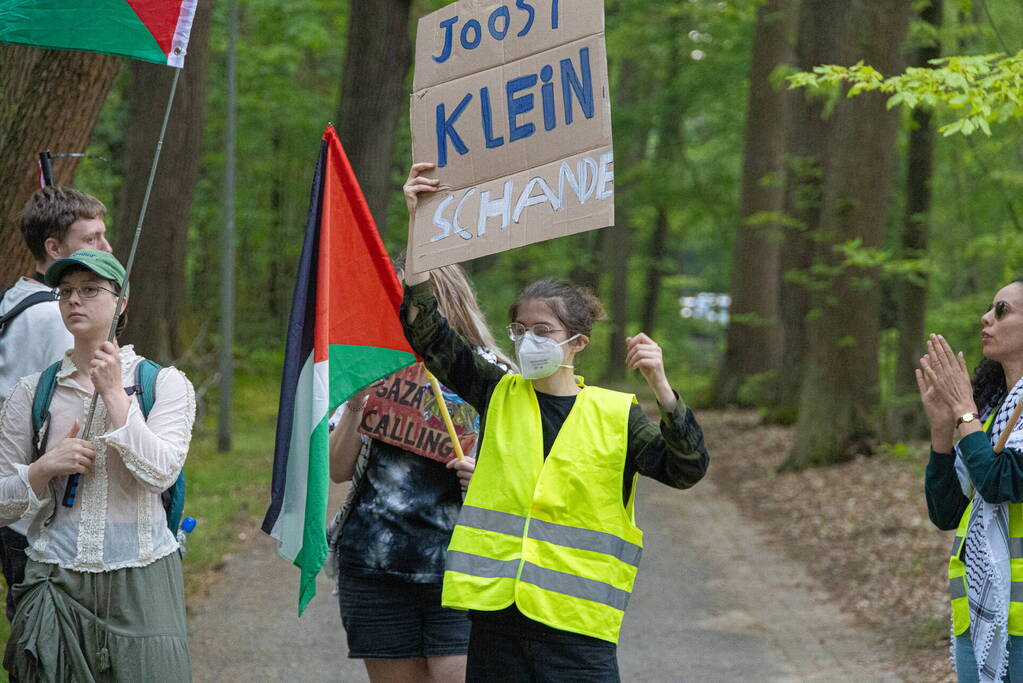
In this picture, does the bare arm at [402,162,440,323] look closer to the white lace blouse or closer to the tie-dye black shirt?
the tie-dye black shirt

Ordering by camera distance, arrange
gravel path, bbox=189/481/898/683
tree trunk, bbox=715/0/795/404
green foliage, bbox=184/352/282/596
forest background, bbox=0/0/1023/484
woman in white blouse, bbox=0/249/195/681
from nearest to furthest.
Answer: woman in white blouse, bbox=0/249/195/681
gravel path, bbox=189/481/898/683
green foliage, bbox=184/352/282/596
forest background, bbox=0/0/1023/484
tree trunk, bbox=715/0/795/404

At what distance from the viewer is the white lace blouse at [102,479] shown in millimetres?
3686

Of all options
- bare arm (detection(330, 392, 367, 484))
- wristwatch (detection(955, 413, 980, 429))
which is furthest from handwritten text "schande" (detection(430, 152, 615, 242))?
wristwatch (detection(955, 413, 980, 429))

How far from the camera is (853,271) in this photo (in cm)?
1410

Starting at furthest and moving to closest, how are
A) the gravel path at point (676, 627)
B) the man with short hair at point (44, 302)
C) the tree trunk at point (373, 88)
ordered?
the tree trunk at point (373, 88) → the gravel path at point (676, 627) → the man with short hair at point (44, 302)

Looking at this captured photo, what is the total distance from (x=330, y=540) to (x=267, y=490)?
9111 millimetres

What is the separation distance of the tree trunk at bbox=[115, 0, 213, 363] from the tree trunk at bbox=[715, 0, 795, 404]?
10.1 m

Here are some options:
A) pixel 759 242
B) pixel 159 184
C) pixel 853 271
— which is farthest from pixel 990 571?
pixel 759 242

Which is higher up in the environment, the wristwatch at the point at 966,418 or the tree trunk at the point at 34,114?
the tree trunk at the point at 34,114

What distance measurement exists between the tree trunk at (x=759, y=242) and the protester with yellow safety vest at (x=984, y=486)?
1660cm

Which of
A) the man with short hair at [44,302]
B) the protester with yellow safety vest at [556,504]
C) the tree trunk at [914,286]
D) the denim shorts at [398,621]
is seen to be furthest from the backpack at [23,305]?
the tree trunk at [914,286]

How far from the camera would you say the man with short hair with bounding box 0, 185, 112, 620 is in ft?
14.6

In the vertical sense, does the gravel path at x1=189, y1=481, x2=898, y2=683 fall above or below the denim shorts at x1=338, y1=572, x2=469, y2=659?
below

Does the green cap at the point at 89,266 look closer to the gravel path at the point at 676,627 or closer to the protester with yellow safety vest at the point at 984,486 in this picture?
the protester with yellow safety vest at the point at 984,486
